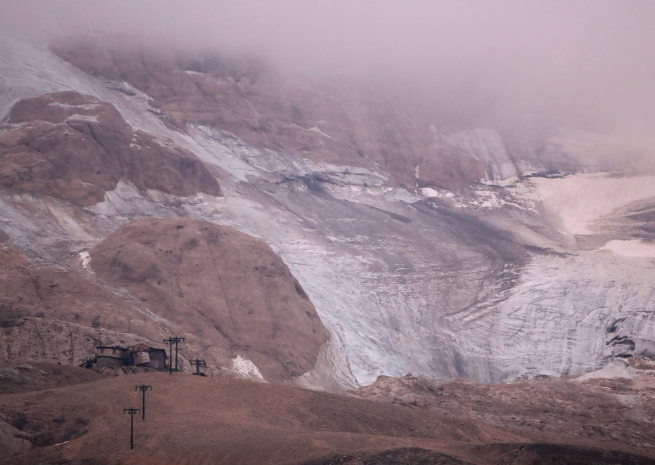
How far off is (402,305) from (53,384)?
3733cm

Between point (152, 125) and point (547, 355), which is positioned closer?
point (547, 355)

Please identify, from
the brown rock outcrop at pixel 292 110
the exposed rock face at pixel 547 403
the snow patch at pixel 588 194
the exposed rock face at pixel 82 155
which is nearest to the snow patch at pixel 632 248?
the snow patch at pixel 588 194

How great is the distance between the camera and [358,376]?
58.2 meters

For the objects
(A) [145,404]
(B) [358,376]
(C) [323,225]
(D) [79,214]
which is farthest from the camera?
(C) [323,225]

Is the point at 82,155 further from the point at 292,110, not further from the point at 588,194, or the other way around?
the point at 588,194

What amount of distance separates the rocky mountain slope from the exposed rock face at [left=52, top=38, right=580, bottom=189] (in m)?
0.23

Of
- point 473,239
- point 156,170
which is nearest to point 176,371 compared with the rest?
point 156,170

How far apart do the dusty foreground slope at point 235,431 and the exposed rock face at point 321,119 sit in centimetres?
5575

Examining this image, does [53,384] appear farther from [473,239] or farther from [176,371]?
[473,239]

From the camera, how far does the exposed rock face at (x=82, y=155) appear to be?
65.3 metres

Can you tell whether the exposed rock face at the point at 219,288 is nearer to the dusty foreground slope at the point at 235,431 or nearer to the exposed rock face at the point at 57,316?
the exposed rock face at the point at 57,316

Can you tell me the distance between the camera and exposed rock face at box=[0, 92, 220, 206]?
65.3 metres

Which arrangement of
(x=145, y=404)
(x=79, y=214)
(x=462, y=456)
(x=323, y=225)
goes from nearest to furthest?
(x=462, y=456) → (x=145, y=404) → (x=79, y=214) → (x=323, y=225)

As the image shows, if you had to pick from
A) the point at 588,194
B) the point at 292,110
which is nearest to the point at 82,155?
the point at 292,110
